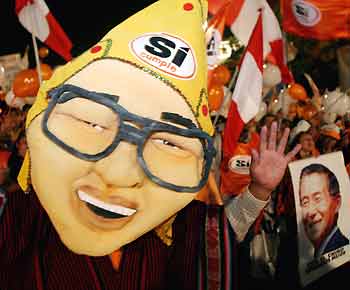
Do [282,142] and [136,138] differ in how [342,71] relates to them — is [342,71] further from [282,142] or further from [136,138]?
[136,138]

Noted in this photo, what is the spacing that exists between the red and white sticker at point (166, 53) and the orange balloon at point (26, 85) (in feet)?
12.0

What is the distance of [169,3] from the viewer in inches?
72.7

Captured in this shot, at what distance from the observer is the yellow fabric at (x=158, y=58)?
5.60ft

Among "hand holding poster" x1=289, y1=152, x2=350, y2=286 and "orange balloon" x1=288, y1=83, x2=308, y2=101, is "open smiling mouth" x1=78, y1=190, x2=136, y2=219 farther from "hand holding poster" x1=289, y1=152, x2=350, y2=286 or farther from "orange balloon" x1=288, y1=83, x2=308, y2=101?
"orange balloon" x1=288, y1=83, x2=308, y2=101

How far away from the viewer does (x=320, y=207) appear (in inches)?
136

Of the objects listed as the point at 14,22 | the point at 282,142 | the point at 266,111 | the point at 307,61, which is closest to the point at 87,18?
the point at 14,22

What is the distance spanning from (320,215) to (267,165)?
1.46 m

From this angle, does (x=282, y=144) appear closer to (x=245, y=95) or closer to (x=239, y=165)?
(x=245, y=95)

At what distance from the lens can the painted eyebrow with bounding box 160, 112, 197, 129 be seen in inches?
65.2

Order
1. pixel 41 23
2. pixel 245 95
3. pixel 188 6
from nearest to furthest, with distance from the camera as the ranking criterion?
pixel 188 6, pixel 245 95, pixel 41 23

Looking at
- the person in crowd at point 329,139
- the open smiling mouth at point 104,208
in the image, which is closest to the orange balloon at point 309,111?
the person in crowd at point 329,139

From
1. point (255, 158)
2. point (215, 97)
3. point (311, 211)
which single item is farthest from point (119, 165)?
point (215, 97)

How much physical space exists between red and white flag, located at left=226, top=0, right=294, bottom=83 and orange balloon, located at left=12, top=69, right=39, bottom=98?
1.95 metres

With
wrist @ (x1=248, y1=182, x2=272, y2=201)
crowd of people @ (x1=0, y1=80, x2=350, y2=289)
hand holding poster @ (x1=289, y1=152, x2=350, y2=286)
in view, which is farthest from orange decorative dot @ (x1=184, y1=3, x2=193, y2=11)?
hand holding poster @ (x1=289, y1=152, x2=350, y2=286)
